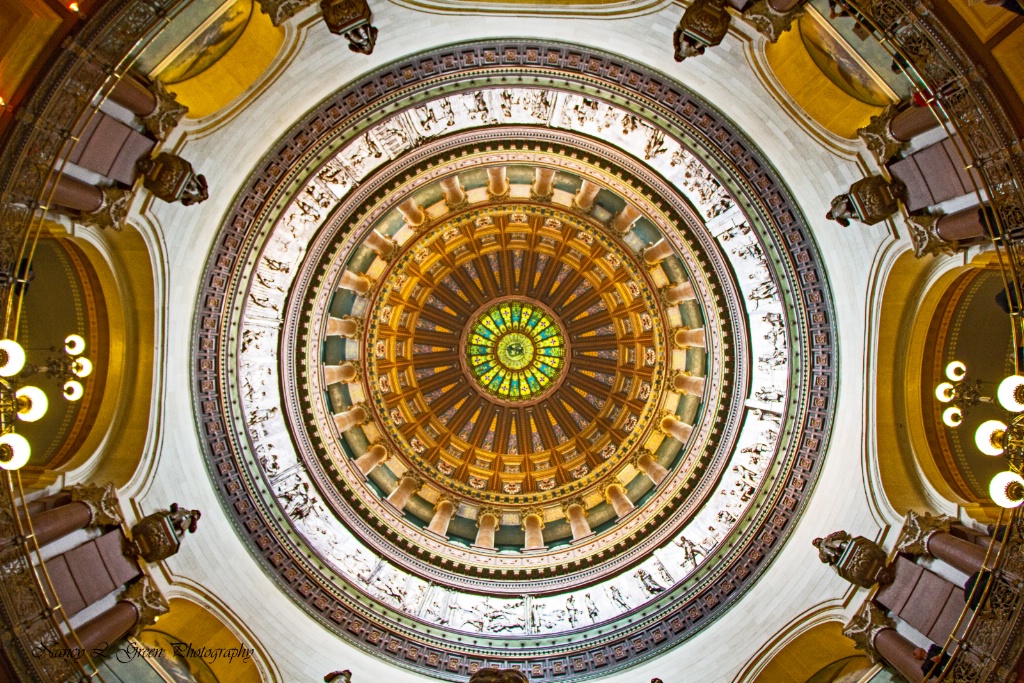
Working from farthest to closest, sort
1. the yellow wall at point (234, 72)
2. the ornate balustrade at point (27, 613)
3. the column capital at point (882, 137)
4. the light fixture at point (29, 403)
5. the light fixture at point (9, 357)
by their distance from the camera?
the yellow wall at point (234, 72) → the column capital at point (882, 137) → the ornate balustrade at point (27, 613) → the light fixture at point (29, 403) → the light fixture at point (9, 357)

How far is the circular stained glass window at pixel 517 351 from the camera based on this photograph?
23750mm

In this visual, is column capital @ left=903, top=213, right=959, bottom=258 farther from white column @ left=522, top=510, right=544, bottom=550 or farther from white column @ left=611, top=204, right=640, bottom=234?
white column @ left=522, top=510, right=544, bottom=550

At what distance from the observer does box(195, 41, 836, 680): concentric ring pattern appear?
13.2 metres

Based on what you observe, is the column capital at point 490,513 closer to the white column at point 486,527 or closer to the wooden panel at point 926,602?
the white column at point 486,527

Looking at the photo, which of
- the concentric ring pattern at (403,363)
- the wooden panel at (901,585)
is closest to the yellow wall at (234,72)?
the concentric ring pattern at (403,363)

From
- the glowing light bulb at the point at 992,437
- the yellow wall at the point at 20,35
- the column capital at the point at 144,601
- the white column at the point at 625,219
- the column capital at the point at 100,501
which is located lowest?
the column capital at the point at 144,601

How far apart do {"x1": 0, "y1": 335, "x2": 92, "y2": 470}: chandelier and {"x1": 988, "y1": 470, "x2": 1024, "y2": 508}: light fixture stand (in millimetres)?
12523

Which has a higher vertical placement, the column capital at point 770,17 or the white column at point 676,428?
the column capital at point 770,17

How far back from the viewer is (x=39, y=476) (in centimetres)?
1093

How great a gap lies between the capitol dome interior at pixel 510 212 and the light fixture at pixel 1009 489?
0.27 m

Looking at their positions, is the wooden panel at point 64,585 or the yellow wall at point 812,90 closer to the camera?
the wooden panel at point 64,585

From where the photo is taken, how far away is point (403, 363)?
2177 cm

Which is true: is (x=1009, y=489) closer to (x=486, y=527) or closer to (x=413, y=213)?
(x=486, y=527)

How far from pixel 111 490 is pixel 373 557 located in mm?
6930
